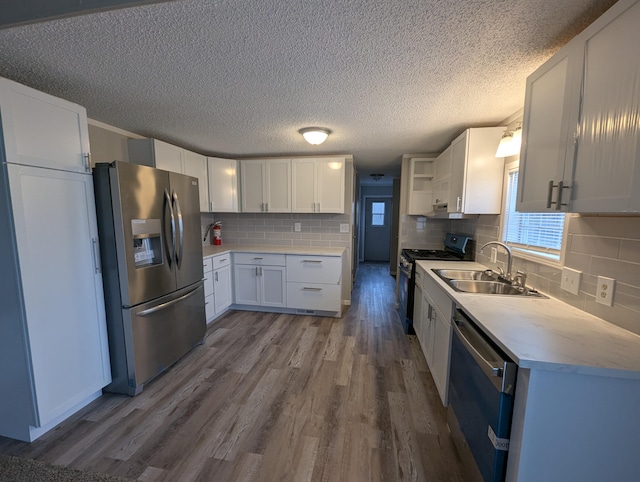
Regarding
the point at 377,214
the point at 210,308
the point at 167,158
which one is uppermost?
the point at 167,158

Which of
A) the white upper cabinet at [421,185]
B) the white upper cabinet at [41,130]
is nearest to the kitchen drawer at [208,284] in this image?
the white upper cabinet at [41,130]

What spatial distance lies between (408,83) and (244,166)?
8.90ft

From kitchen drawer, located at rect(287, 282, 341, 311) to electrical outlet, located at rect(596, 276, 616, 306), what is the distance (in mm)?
2438

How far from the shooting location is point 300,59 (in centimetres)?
141

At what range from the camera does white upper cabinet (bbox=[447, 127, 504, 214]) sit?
88.7 inches

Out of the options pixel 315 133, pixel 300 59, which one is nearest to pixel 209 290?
pixel 315 133

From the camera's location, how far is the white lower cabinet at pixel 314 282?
133 inches

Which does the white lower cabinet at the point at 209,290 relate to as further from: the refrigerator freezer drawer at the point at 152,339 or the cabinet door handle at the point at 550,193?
the cabinet door handle at the point at 550,193

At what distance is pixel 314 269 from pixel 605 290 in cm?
261

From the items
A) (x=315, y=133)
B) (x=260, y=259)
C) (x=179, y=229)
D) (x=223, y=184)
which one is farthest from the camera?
(x=223, y=184)

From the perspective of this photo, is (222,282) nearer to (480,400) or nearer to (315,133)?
(315,133)

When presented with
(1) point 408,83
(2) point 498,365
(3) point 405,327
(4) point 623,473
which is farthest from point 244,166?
(4) point 623,473

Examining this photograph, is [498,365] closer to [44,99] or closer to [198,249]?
[198,249]

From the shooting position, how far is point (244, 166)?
3.78m
